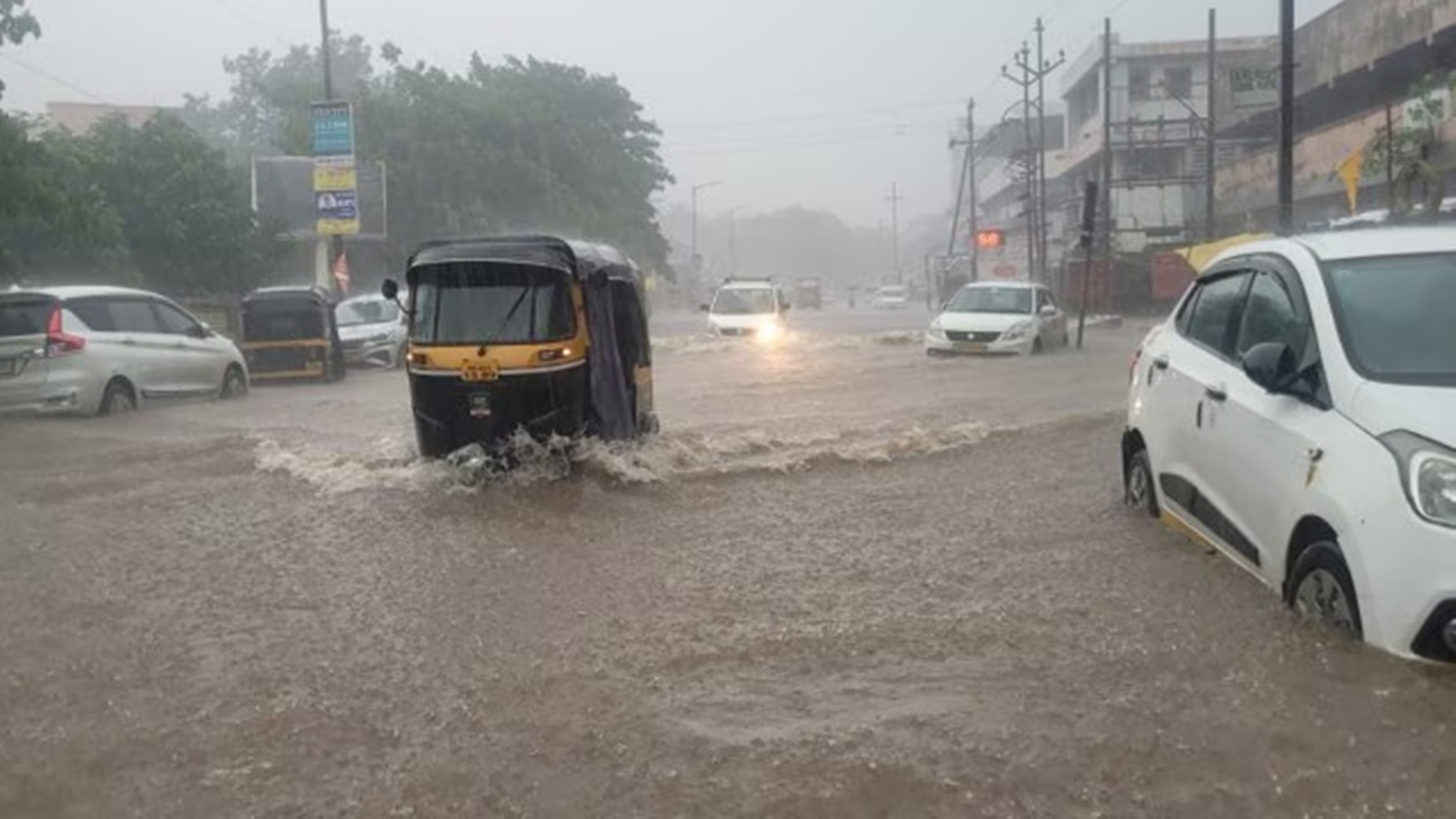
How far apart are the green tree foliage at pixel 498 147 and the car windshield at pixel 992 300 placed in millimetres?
14975

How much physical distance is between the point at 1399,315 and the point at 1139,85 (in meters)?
55.1

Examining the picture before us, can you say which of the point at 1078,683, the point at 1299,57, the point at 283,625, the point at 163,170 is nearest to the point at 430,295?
the point at 283,625

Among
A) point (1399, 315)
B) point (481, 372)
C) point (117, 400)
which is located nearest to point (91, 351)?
point (117, 400)

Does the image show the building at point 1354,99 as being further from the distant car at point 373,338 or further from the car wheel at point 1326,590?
the car wheel at point 1326,590

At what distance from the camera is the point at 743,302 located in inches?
1086

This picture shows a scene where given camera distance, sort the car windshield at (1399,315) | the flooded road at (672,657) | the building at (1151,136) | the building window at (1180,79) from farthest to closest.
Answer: the building window at (1180,79) → the building at (1151,136) → the car windshield at (1399,315) → the flooded road at (672,657)

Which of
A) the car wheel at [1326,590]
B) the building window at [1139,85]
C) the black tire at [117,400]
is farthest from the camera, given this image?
the building window at [1139,85]

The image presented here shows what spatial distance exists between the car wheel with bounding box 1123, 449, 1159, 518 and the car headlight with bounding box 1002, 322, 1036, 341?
13.2 meters

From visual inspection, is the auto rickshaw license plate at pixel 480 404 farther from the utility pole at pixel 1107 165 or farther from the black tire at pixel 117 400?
the utility pole at pixel 1107 165

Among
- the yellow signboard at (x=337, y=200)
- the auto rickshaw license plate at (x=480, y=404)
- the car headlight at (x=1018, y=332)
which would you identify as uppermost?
the yellow signboard at (x=337, y=200)

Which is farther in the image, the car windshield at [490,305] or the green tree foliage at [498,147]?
the green tree foliage at [498,147]

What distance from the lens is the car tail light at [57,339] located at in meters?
13.5

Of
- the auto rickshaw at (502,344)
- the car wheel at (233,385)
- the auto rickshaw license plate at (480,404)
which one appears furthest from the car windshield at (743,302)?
the auto rickshaw license plate at (480,404)

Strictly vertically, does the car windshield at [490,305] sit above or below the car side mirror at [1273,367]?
above
